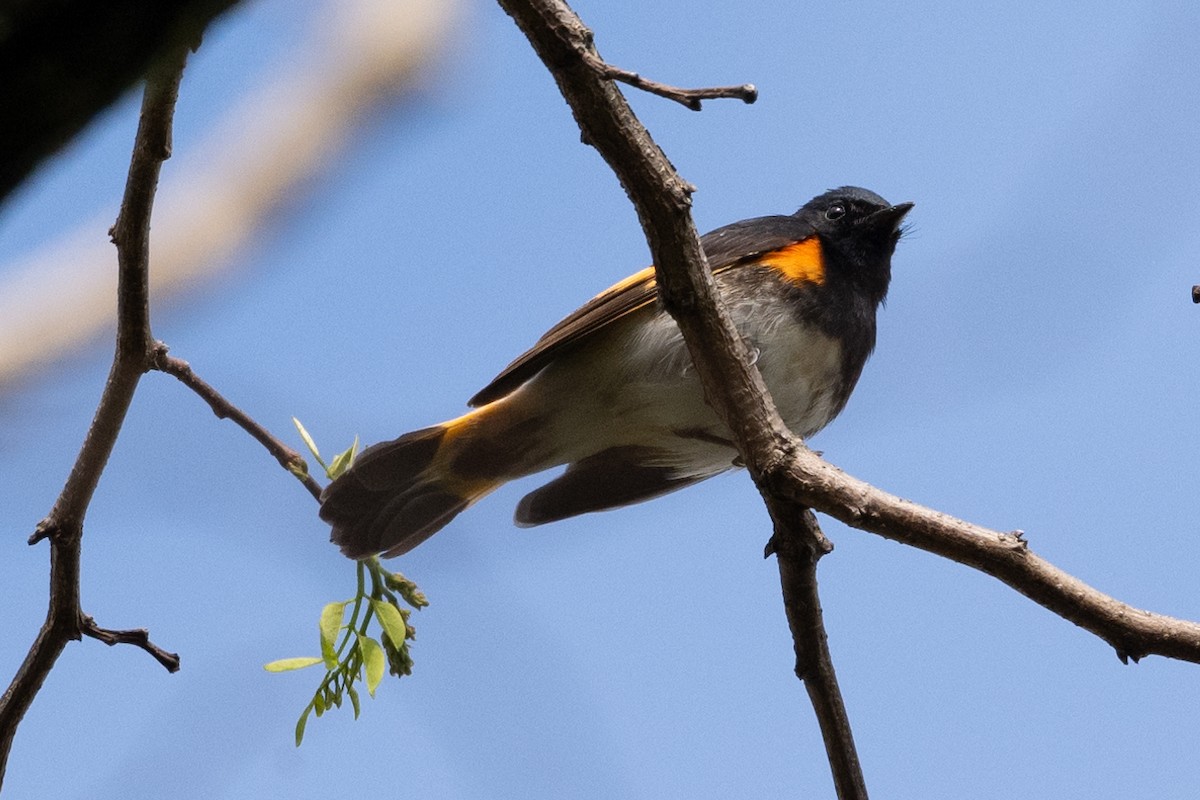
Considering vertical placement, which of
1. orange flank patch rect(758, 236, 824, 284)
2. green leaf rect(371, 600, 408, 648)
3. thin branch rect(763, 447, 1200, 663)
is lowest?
thin branch rect(763, 447, 1200, 663)

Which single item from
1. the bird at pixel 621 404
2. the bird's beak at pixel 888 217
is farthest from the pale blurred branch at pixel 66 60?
the bird's beak at pixel 888 217

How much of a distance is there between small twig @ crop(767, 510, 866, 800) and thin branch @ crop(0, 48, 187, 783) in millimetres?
1473

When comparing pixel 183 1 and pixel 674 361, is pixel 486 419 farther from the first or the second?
pixel 183 1

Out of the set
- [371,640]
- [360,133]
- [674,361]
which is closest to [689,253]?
[371,640]

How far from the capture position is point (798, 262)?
171 inches

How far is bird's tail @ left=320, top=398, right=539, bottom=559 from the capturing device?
4.12 m

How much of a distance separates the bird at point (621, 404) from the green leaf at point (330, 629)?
1031mm

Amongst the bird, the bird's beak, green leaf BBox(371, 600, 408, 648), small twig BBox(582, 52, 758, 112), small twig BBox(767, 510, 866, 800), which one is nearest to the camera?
small twig BBox(582, 52, 758, 112)

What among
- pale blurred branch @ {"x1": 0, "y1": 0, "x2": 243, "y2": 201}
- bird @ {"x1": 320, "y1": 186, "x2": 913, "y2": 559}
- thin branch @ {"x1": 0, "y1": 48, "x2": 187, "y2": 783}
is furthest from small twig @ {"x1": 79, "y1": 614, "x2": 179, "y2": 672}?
pale blurred branch @ {"x1": 0, "y1": 0, "x2": 243, "y2": 201}

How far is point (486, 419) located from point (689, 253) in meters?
1.79

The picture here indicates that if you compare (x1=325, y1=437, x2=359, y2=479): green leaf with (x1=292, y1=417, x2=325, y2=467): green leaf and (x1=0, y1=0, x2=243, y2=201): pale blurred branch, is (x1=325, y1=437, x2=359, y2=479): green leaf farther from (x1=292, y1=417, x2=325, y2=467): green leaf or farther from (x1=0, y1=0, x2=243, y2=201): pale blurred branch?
(x1=0, y1=0, x2=243, y2=201): pale blurred branch

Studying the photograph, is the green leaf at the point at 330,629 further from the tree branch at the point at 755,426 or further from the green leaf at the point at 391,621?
the tree branch at the point at 755,426

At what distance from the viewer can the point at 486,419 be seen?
168 inches

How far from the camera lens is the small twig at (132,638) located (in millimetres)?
2783
